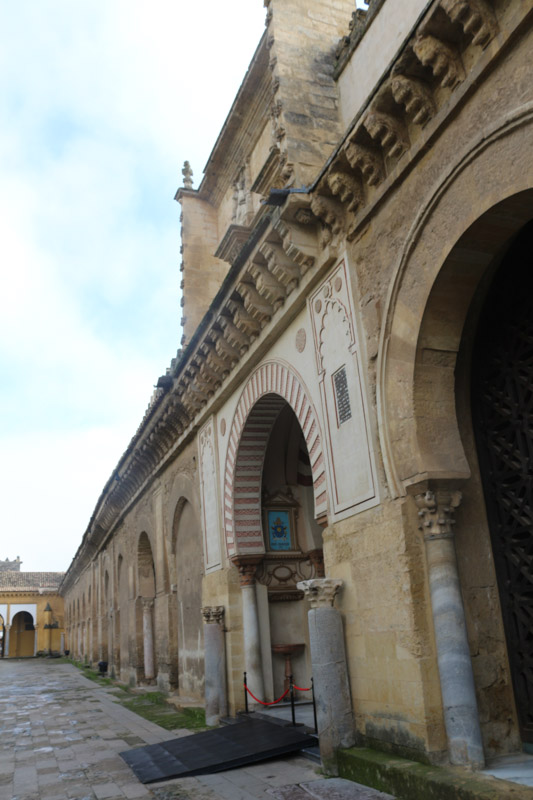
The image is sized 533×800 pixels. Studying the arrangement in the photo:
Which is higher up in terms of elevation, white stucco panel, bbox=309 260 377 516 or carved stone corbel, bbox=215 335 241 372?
carved stone corbel, bbox=215 335 241 372

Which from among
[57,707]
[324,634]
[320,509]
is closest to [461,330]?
[320,509]

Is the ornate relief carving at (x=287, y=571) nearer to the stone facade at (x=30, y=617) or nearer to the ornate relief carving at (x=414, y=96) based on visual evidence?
the ornate relief carving at (x=414, y=96)

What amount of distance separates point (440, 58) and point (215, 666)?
6261 millimetres

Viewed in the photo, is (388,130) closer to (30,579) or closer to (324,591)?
(324,591)

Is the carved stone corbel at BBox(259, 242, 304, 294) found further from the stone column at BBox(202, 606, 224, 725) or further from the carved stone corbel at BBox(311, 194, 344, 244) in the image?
the stone column at BBox(202, 606, 224, 725)

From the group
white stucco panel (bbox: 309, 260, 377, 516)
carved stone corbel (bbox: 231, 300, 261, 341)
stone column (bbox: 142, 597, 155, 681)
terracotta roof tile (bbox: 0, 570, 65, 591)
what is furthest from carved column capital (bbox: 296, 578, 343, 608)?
terracotta roof tile (bbox: 0, 570, 65, 591)

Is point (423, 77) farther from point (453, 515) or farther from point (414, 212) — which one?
point (453, 515)

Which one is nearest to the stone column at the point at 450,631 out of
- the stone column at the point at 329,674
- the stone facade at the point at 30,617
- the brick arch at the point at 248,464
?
the stone column at the point at 329,674

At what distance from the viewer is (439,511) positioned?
Result: 4055 millimetres

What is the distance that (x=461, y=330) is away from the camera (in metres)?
4.32

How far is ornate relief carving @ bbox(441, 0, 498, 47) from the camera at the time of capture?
3.55 metres

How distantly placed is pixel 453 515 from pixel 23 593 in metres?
43.1

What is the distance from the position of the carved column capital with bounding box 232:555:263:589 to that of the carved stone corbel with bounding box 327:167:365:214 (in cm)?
399

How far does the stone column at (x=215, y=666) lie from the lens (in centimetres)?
740
